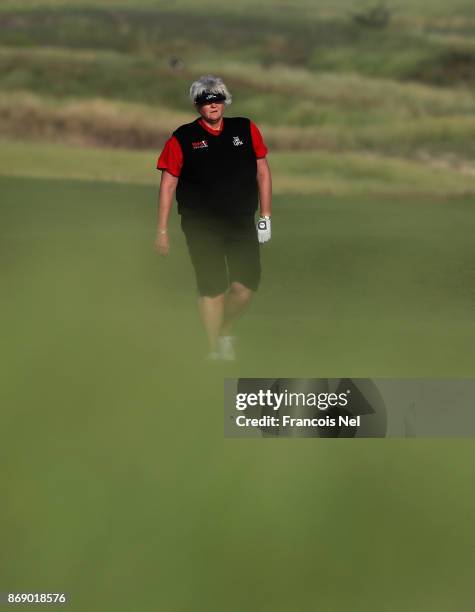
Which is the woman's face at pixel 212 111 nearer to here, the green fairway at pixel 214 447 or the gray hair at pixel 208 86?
the gray hair at pixel 208 86

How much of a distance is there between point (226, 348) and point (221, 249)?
637 millimetres

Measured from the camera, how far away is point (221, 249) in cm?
803

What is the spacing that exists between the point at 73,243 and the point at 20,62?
1391cm

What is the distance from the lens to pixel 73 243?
11.5m

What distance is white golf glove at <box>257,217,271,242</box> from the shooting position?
8086 millimetres

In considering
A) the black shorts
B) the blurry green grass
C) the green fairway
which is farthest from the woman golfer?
the blurry green grass

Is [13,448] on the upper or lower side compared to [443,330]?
lower

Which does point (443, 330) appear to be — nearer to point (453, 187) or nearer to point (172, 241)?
point (172, 241)

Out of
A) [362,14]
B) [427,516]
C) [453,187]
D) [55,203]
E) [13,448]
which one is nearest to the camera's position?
[427,516]

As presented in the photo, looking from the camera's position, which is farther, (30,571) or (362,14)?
(362,14)

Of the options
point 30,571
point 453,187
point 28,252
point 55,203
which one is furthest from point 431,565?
point 453,187

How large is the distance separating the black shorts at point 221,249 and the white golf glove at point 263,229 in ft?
0.11

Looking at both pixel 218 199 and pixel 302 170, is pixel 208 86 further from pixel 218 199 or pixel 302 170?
pixel 302 170

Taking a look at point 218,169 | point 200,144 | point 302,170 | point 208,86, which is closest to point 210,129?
point 200,144
